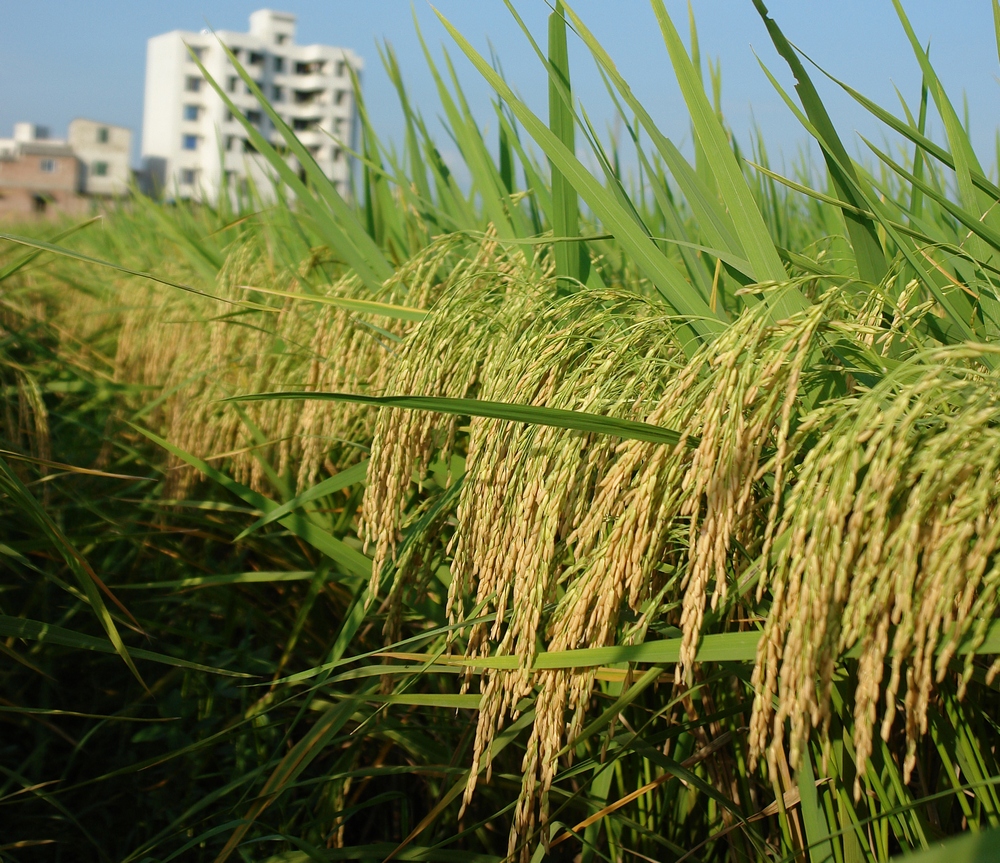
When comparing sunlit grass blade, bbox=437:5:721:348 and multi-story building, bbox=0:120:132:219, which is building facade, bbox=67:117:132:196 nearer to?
multi-story building, bbox=0:120:132:219

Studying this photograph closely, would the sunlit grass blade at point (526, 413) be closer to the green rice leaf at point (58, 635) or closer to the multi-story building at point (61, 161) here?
the green rice leaf at point (58, 635)

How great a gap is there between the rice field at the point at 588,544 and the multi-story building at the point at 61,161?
4308cm

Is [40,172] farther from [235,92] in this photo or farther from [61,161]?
[235,92]

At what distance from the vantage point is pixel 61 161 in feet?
163

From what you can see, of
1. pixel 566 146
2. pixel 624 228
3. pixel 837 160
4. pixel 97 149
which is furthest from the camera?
pixel 97 149

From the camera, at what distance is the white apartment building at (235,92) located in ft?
181

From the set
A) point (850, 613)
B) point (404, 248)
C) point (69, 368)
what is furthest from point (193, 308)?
point (850, 613)

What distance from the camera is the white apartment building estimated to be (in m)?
55.2

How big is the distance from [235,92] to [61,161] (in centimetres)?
1336

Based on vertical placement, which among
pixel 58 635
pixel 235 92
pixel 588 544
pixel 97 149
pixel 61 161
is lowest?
pixel 58 635

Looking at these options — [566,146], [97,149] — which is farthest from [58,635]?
[97,149]

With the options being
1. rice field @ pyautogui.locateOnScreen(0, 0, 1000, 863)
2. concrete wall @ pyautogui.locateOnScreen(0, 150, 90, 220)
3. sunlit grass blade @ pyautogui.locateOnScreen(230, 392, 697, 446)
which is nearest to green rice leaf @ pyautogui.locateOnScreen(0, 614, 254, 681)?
rice field @ pyautogui.locateOnScreen(0, 0, 1000, 863)

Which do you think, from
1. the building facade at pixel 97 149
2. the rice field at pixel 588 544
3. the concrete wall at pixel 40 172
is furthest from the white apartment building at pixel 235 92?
the rice field at pixel 588 544

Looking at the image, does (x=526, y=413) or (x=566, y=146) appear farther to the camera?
(x=566, y=146)
